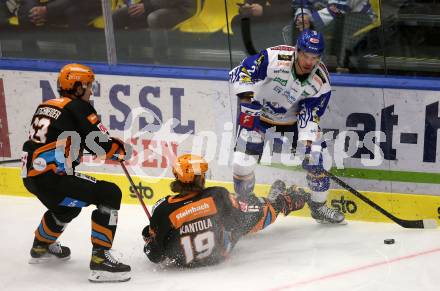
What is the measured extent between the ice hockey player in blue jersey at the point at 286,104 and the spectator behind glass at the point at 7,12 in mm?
1984

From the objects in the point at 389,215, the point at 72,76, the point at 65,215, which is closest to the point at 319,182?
the point at 389,215

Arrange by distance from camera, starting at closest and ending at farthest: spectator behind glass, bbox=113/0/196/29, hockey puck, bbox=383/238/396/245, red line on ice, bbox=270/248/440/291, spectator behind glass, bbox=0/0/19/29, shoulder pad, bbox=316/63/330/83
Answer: red line on ice, bbox=270/248/440/291 → hockey puck, bbox=383/238/396/245 → shoulder pad, bbox=316/63/330/83 → spectator behind glass, bbox=113/0/196/29 → spectator behind glass, bbox=0/0/19/29

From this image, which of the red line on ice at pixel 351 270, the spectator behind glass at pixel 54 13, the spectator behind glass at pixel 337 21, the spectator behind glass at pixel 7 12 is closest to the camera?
the red line on ice at pixel 351 270

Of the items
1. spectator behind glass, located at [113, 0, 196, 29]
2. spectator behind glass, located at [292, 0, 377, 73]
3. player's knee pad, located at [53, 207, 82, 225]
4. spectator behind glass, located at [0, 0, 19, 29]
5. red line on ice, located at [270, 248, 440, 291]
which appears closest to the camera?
red line on ice, located at [270, 248, 440, 291]

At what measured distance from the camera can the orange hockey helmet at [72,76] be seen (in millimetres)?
4309

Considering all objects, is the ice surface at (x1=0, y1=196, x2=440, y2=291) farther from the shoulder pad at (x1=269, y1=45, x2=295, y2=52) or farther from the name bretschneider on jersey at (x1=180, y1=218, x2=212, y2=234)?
the shoulder pad at (x1=269, y1=45, x2=295, y2=52)

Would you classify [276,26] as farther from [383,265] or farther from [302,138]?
[383,265]

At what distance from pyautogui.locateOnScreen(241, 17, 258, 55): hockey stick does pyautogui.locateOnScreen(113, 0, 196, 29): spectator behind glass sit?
1.24ft

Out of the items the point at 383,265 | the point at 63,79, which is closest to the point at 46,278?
the point at 63,79

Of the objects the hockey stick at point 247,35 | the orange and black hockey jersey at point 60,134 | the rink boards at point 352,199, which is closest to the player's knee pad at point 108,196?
the orange and black hockey jersey at point 60,134

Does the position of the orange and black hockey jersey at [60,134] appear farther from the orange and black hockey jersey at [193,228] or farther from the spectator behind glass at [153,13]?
the spectator behind glass at [153,13]

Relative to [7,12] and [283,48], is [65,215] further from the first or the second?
[7,12]

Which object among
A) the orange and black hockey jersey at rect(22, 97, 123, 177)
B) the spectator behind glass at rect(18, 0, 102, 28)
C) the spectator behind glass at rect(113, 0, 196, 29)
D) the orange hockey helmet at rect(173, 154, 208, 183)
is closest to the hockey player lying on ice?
the orange hockey helmet at rect(173, 154, 208, 183)

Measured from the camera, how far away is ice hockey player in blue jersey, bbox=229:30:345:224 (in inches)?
191
